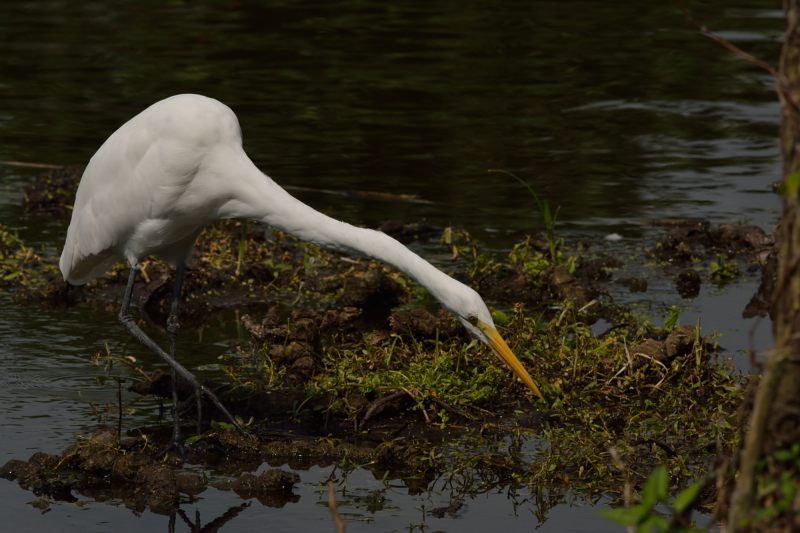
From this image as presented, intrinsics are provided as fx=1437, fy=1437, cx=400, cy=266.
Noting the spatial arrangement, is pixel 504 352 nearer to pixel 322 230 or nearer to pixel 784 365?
pixel 322 230

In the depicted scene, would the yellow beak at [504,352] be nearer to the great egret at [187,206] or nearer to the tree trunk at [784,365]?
the great egret at [187,206]

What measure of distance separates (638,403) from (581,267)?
7.10 ft

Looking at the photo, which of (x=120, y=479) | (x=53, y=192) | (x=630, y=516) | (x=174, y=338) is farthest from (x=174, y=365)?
(x=53, y=192)

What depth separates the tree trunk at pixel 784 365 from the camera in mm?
3336

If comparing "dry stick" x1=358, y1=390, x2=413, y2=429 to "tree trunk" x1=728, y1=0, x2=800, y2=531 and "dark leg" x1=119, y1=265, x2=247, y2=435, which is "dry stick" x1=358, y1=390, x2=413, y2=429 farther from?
"tree trunk" x1=728, y1=0, x2=800, y2=531

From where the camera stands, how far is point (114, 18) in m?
16.9

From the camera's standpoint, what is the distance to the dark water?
6.51 metres

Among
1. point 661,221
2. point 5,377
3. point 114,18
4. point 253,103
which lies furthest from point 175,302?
point 114,18

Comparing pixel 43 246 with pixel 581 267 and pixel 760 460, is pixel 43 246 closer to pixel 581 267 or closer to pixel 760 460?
pixel 581 267

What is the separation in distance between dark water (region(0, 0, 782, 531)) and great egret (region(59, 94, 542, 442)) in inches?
25.1

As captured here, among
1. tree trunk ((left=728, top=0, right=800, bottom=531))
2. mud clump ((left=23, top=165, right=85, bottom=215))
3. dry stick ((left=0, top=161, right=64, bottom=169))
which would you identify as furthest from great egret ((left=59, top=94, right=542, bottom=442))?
dry stick ((left=0, top=161, right=64, bottom=169))

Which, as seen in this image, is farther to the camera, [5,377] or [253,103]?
[253,103]

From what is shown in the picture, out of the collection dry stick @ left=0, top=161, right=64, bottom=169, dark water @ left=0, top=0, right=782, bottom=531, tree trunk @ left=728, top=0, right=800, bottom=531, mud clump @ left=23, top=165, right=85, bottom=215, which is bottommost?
dark water @ left=0, top=0, right=782, bottom=531

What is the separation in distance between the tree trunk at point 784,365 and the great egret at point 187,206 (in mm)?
2354
